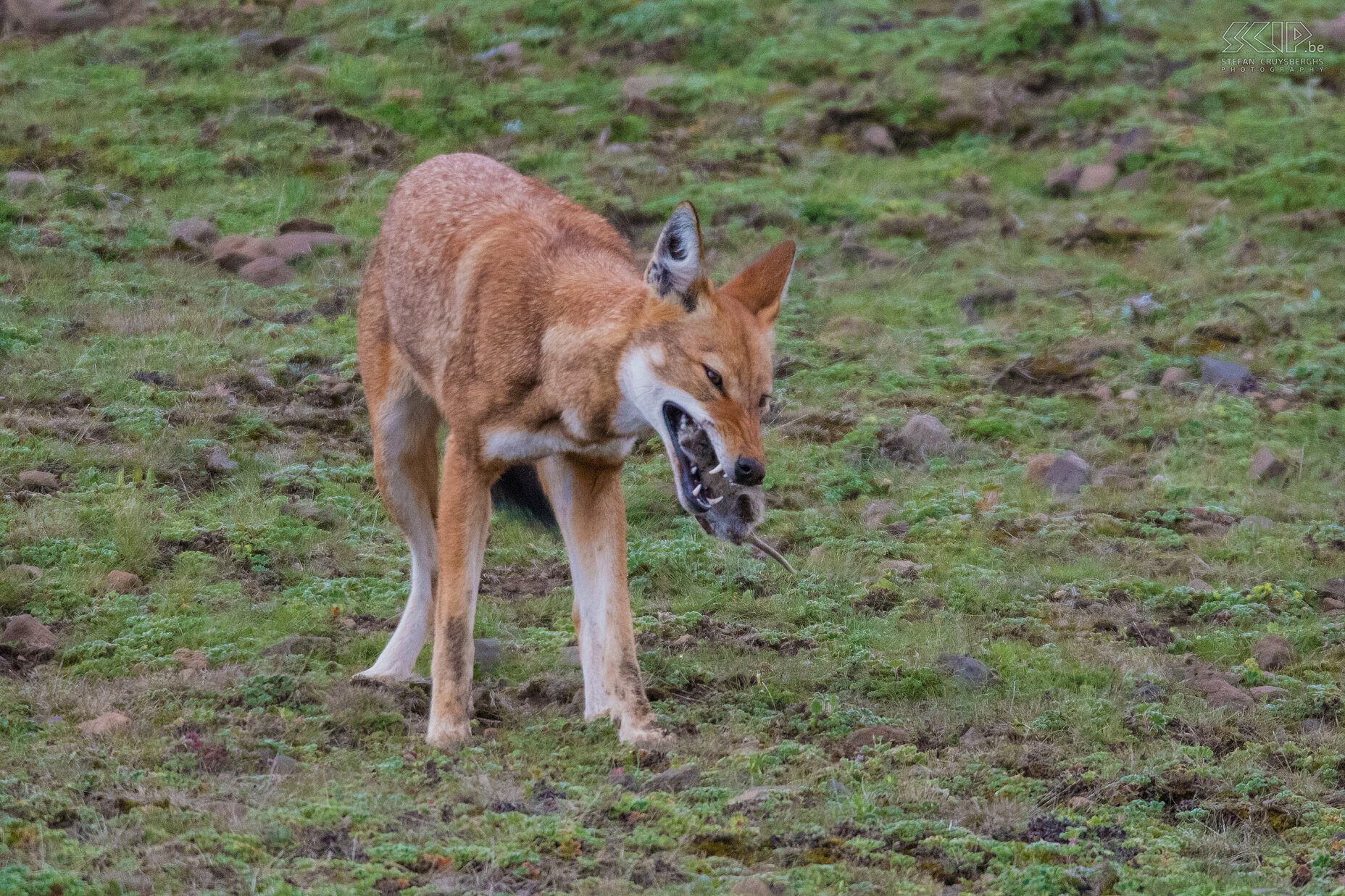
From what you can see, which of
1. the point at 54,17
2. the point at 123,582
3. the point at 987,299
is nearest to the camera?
the point at 123,582

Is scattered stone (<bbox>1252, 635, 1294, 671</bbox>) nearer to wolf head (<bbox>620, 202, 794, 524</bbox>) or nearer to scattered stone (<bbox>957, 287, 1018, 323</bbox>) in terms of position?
wolf head (<bbox>620, 202, 794, 524</bbox>)

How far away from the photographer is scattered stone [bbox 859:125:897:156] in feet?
45.9

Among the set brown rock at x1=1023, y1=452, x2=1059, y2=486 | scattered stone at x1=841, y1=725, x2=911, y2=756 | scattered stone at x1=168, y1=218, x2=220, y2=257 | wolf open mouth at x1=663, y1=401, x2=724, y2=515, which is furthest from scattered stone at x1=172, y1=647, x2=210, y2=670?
scattered stone at x1=168, y1=218, x2=220, y2=257

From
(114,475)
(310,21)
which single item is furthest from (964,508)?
(310,21)

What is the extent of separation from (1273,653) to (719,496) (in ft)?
9.42

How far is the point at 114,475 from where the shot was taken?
7629mm

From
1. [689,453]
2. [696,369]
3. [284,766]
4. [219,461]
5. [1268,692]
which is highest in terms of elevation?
[696,369]

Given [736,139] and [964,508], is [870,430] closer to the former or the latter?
[964,508]

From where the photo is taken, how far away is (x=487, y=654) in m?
6.34

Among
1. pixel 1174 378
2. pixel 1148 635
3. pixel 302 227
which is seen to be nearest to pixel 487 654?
pixel 1148 635

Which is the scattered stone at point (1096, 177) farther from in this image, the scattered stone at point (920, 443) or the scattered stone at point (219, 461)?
the scattered stone at point (219, 461)

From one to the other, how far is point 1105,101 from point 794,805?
37.4 feet

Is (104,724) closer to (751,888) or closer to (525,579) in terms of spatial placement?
(751,888)

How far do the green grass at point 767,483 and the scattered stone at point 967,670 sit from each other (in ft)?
0.27
